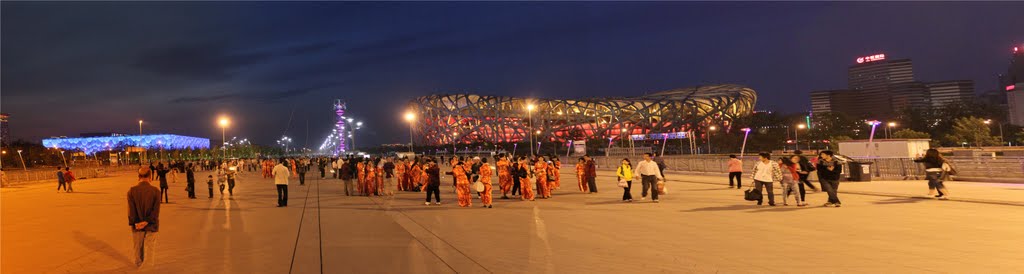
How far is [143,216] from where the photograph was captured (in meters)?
6.75

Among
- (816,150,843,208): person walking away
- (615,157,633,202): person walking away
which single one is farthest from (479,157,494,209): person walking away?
(816,150,843,208): person walking away

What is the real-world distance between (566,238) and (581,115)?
344ft

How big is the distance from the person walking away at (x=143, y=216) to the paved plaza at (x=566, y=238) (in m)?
0.28

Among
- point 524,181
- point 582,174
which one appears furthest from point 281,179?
point 582,174

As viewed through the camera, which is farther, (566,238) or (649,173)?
(649,173)

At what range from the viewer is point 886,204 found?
460 inches

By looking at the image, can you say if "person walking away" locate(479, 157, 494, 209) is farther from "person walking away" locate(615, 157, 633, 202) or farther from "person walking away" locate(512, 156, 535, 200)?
"person walking away" locate(615, 157, 633, 202)

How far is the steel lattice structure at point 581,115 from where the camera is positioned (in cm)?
10812

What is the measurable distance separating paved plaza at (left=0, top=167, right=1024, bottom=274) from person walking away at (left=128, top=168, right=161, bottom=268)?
278 mm

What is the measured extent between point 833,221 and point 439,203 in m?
8.63

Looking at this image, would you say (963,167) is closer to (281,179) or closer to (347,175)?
(347,175)

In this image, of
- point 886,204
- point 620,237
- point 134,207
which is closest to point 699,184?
point 886,204

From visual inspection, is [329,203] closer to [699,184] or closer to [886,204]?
[699,184]

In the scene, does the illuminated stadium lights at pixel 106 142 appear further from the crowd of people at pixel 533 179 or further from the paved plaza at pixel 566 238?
the paved plaza at pixel 566 238
